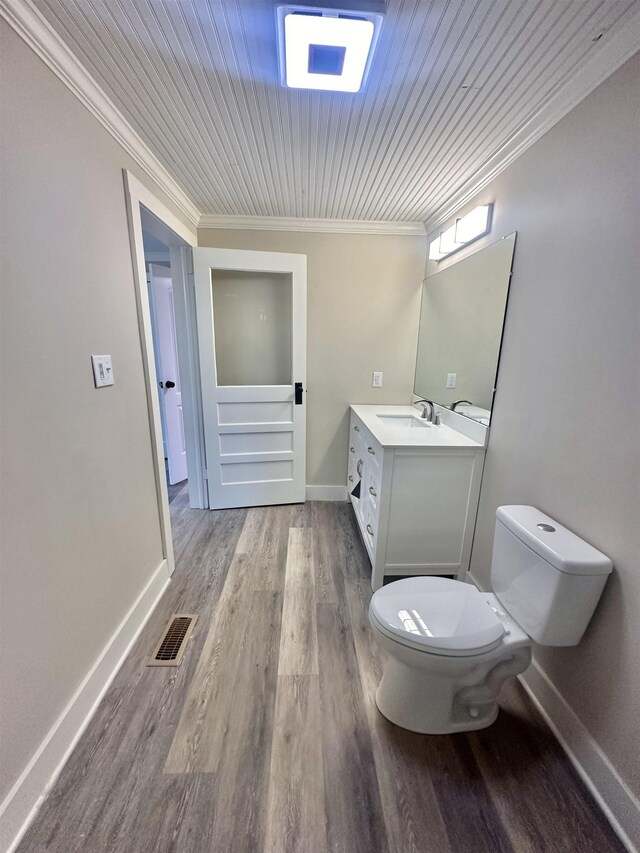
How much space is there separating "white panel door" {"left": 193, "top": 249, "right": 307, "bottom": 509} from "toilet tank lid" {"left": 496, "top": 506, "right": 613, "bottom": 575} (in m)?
1.71

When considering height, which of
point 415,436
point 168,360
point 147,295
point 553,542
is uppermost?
point 147,295

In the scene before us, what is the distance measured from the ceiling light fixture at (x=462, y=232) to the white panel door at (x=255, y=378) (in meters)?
0.94

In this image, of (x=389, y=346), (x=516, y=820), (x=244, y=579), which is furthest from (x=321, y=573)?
(x=389, y=346)

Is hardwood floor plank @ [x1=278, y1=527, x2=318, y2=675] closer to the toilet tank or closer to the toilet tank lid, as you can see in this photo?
the toilet tank

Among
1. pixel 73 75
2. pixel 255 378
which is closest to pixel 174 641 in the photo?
pixel 255 378

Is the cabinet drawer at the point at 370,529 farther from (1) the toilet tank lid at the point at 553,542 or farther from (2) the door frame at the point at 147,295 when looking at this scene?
(2) the door frame at the point at 147,295

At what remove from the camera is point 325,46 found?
1.00 m

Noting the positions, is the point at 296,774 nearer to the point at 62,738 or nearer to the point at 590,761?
the point at 62,738

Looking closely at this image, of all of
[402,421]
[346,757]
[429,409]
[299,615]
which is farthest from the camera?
[402,421]

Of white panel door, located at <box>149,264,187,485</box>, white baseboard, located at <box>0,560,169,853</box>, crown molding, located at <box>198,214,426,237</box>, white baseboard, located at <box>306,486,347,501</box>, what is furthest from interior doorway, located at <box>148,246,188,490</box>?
white baseboard, located at <box>0,560,169,853</box>

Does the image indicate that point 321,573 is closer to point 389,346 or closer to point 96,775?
point 96,775

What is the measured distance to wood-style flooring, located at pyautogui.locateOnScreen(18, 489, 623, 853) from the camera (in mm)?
926

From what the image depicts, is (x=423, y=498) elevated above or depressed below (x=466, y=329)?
below

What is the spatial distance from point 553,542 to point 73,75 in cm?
219
